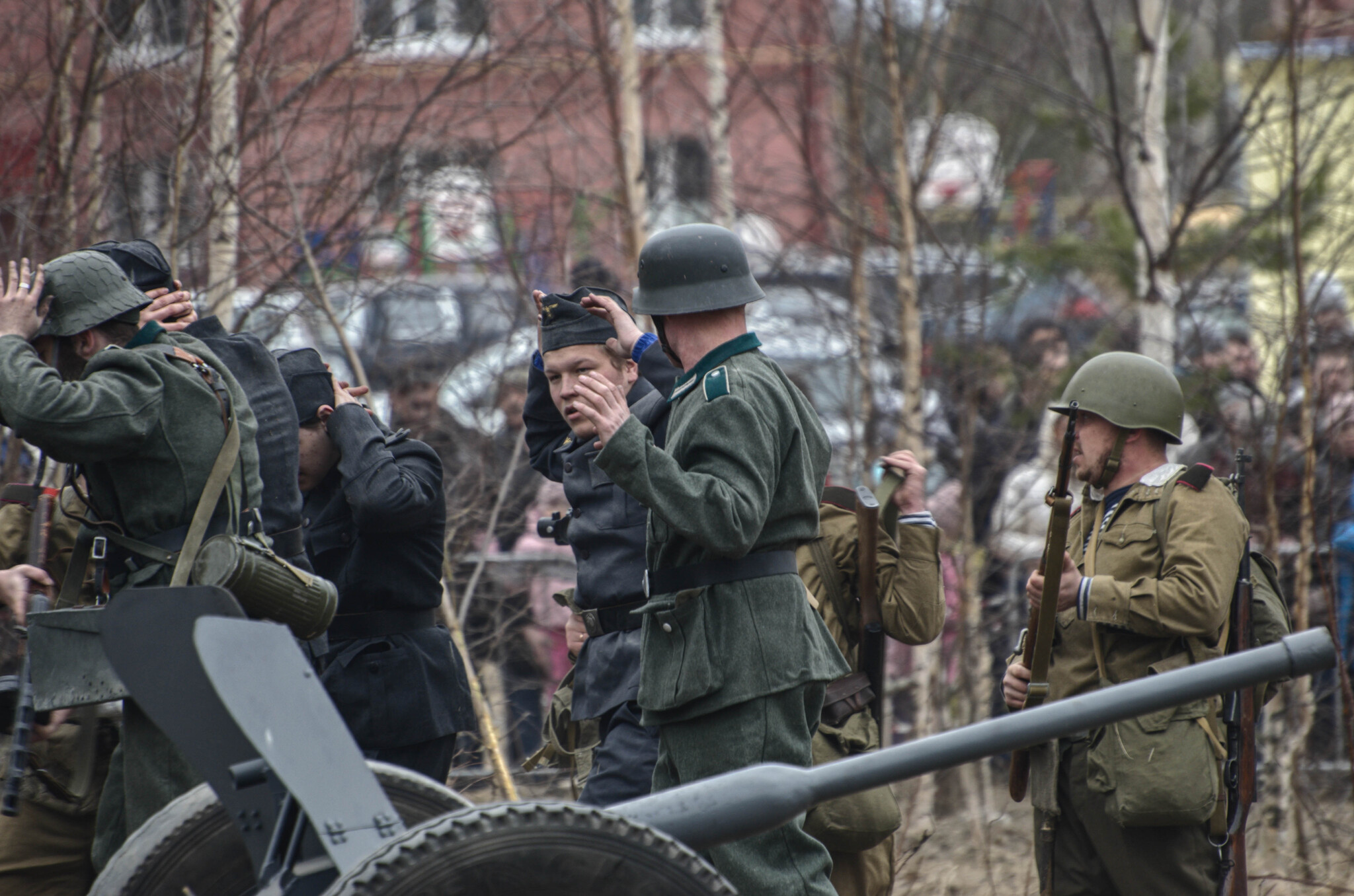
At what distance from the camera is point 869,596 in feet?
14.7

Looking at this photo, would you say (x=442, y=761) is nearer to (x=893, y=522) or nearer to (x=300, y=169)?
(x=893, y=522)

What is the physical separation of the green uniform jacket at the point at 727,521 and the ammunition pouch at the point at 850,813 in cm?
75

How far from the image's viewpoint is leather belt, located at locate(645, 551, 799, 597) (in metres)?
3.50

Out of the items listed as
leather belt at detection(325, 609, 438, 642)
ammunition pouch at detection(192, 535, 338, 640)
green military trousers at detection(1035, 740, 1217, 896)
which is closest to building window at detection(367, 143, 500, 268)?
leather belt at detection(325, 609, 438, 642)

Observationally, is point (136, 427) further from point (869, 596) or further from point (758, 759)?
point (869, 596)

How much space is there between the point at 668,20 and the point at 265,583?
8.07 metres

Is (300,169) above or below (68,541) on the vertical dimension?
above

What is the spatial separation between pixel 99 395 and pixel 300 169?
11.4 ft

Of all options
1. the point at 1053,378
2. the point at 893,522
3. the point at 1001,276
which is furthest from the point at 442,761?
the point at 1001,276

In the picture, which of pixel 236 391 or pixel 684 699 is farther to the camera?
pixel 236 391

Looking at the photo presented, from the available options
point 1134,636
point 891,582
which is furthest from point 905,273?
point 1134,636

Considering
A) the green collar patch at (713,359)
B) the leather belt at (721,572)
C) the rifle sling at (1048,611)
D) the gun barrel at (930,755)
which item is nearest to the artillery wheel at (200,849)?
the gun barrel at (930,755)

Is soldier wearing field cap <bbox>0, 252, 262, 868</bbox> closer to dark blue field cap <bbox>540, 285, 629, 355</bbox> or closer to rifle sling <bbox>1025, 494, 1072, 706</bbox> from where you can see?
dark blue field cap <bbox>540, 285, 629, 355</bbox>

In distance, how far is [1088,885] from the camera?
4.40 metres
